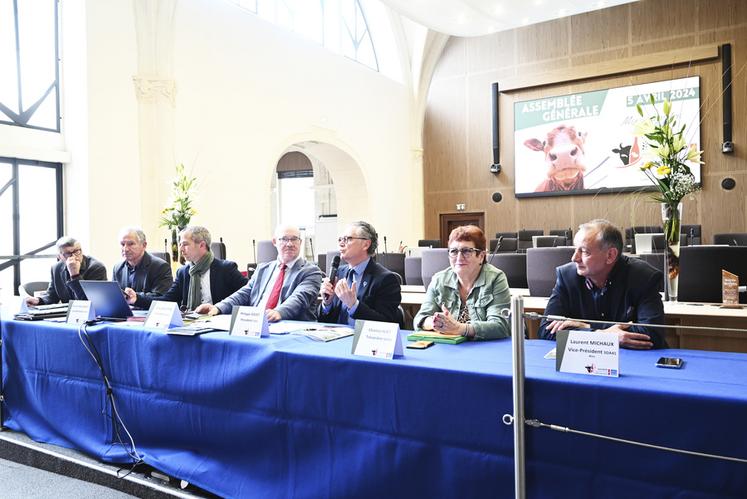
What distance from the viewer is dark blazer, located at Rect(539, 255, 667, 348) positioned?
7.46 ft

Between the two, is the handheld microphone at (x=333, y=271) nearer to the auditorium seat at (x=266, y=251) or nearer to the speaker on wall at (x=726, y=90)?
the auditorium seat at (x=266, y=251)

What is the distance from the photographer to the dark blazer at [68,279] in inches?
156

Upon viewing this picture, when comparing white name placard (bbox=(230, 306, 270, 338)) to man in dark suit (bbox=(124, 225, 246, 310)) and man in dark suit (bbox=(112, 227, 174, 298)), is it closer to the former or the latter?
man in dark suit (bbox=(124, 225, 246, 310))

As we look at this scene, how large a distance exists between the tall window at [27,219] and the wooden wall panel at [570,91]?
8414 mm

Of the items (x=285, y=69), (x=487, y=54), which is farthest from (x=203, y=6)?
(x=487, y=54)

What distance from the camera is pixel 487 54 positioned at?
13203 millimetres

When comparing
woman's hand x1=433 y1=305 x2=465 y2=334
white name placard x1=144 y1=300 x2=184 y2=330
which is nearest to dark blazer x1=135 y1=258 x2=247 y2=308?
white name placard x1=144 y1=300 x2=184 y2=330

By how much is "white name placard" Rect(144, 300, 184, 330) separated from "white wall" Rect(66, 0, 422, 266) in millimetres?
4913

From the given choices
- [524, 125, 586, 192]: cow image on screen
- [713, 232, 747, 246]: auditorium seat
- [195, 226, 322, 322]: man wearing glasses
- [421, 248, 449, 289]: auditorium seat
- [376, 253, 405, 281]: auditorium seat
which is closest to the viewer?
[195, 226, 322, 322]: man wearing glasses

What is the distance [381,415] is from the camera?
1.87m

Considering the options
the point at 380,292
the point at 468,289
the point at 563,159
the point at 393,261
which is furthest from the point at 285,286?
the point at 563,159

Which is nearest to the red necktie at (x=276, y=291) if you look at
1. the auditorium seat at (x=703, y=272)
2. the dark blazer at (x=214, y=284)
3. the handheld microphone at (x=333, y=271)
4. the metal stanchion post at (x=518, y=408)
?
the handheld microphone at (x=333, y=271)

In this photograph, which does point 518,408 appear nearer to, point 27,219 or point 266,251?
point 266,251

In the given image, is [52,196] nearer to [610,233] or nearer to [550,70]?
[610,233]
